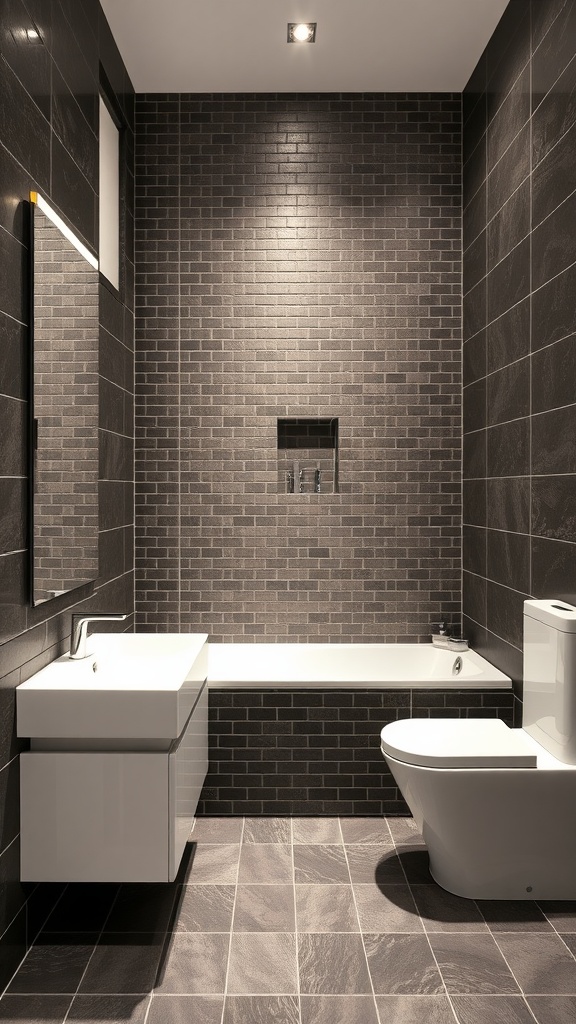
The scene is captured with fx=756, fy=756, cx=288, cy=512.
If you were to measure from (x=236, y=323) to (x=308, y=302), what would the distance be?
0.39 m

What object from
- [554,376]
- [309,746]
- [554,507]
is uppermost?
[554,376]

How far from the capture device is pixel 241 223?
392 centimetres

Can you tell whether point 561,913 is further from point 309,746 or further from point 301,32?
point 301,32

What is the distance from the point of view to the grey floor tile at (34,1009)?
1991 mm

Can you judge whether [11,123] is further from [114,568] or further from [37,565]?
[114,568]

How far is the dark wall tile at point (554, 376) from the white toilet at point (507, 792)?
728 mm

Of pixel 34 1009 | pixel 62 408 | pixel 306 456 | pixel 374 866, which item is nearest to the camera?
pixel 34 1009

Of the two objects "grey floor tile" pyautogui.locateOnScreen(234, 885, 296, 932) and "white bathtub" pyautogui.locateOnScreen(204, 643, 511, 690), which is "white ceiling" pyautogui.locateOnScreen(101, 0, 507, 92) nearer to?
"white bathtub" pyautogui.locateOnScreen(204, 643, 511, 690)

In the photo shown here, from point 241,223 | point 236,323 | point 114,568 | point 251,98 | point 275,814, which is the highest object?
point 251,98

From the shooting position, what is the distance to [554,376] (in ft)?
8.92

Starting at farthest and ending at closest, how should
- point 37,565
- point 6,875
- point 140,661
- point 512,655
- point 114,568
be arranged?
point 114,568 < point 512,655 < point 140,661 < point 37,565 < point 6,875

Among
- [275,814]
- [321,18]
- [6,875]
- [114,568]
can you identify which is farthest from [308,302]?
[6,875]

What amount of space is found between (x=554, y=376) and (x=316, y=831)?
2071 mm

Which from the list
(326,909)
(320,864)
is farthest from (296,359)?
(326,909)
